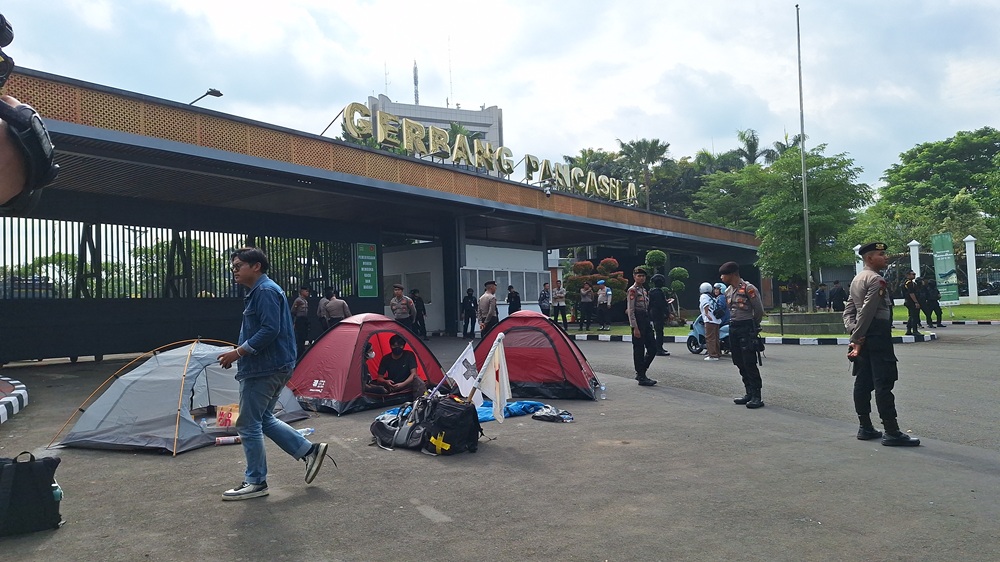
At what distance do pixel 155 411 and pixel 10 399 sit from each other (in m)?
3.57

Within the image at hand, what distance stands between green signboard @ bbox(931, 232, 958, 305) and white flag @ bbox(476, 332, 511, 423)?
2652 cm

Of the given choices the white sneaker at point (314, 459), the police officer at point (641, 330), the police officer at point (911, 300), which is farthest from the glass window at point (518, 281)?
the white sneaker at point (314, 459)

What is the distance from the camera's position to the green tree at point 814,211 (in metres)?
29.4

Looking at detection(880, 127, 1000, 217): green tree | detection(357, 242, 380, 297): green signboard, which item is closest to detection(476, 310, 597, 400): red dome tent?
detection(357, 242, 380, 297): green signboard

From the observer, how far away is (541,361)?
31.0ft

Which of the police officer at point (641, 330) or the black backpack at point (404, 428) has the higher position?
the police officer at point (641, 330)

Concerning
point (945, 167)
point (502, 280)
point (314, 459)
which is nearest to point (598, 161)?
point (945, 167)

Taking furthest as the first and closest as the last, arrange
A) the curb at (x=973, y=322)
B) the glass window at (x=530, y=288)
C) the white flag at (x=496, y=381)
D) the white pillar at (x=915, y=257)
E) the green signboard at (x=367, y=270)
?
1. the white pillar at (x=915, y=257)
2. the glass window at (x=530, y=288)
3. the curb at (x=973, y=322)
4. the green signboard at (x=367, y=270)
5. the white flag at (x=496, y=381)

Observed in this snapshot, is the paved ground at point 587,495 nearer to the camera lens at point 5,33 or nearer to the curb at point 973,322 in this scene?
the camera lens at point 5,33

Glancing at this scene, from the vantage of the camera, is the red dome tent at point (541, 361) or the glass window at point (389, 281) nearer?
the red dome tent at point (541, 361)

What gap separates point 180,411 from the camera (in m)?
6.72

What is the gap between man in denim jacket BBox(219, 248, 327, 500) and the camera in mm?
4926

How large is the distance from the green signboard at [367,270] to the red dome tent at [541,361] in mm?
11612

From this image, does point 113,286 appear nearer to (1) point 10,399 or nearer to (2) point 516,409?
(1) point 10,399
